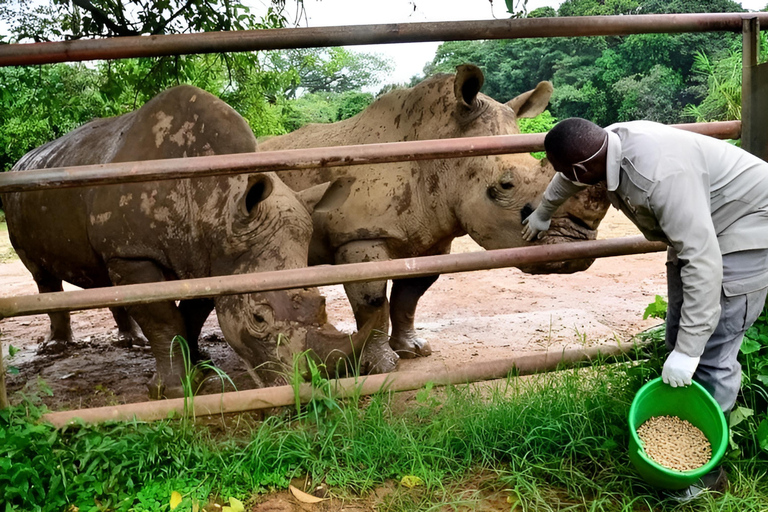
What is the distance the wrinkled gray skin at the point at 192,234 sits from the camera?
156 inches

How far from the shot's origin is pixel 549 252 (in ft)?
10.4

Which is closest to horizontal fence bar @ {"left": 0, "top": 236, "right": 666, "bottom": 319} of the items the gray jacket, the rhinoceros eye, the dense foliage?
the gray jacket

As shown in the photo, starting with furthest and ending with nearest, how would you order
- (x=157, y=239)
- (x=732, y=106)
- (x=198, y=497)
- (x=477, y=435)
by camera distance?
(x=732, y=106) < (x=157, y=239) < (x=477, y=435) < (x=198, y=497)

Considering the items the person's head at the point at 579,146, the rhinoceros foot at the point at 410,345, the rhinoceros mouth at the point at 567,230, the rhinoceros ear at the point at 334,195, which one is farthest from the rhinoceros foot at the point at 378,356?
the person's head at the point at 579,146

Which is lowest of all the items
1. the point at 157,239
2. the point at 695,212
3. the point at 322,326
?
the point at 322,326

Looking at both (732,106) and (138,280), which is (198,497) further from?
(732,106)

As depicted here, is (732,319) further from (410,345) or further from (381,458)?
(410,345)

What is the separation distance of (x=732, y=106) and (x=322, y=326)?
1018 cm

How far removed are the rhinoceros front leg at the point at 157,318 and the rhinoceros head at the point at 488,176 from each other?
214 cm

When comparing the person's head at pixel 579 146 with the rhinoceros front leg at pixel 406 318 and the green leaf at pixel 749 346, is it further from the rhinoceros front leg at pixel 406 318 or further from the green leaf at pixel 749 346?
the rhinoceros front leg at pixel 406 318

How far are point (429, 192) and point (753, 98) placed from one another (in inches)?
90.8

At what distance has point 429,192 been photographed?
5055mm

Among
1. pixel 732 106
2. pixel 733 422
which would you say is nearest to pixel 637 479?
pixel 733 422

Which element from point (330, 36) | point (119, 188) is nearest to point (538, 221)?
point (330, 36)
